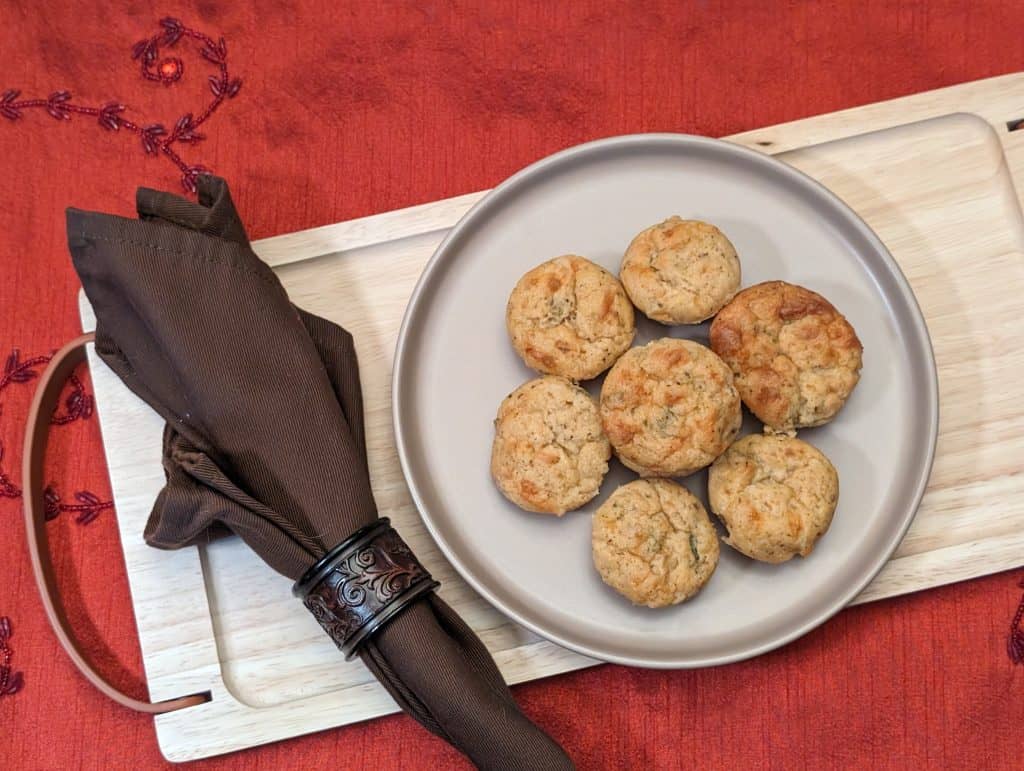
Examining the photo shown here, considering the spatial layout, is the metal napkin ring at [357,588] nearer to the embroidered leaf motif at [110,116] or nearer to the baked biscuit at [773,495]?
the baked biscuit at [773,495]

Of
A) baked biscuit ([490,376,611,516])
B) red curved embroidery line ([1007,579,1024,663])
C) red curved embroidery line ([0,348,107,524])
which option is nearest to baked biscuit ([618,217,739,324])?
baked biscuit ([490,376,611,516])

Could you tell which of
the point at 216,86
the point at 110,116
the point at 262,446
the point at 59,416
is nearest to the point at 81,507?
the point at 59,416

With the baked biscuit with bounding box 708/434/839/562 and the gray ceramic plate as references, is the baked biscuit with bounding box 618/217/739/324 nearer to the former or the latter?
the gray ceramic plate

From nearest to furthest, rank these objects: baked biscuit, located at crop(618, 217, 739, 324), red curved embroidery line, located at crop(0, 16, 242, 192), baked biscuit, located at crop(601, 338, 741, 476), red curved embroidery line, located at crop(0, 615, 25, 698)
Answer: baked biscuit, located at crop(601, 338, 741, 476)
baked biscuit, located at crop(618, 217, 739, 324)
red curved embroidery line, located at crop(0, 615, 25, 698)
red curved embroidery line, located at crop(0, 16, 242, 192)

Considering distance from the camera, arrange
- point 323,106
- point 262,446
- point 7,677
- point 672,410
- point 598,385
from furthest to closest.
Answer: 1. point 323,106
2. point 7,677
3. point 598,385
4. point 262,446
5. point 672,410

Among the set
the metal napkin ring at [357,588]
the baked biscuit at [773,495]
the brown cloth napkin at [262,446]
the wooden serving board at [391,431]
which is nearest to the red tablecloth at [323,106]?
the wooden serving board at [391,431]

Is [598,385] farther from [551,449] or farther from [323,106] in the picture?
[323,106]
